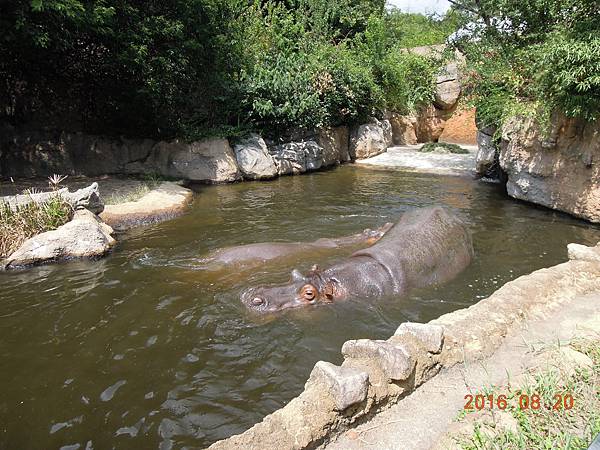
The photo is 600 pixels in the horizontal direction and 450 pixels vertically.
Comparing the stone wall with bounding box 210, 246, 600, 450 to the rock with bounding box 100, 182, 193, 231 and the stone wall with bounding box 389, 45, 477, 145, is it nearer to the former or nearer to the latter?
the rock with bounding box 100, 182, 193, 231

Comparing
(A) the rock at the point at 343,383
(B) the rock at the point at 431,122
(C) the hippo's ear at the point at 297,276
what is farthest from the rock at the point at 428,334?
(B) the rock at the point at 431,122

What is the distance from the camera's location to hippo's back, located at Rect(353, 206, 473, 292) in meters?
5.80

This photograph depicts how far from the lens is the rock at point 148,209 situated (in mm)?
9055

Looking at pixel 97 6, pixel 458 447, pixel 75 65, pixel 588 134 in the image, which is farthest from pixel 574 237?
pixel 75 65

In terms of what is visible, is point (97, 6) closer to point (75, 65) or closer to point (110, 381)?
point (75, 65)

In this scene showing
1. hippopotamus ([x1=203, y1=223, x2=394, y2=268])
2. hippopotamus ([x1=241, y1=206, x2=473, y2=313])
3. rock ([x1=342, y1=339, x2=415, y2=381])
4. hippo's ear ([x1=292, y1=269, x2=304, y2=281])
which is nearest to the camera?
rock ([x1=342, y1=339, x2=415, y2=381])

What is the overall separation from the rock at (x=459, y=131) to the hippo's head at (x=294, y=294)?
19.0 meters

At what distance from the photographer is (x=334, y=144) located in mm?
17078

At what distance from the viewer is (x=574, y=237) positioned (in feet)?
26.7

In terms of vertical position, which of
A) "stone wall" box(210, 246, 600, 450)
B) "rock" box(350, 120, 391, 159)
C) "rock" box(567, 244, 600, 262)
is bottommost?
"rock" box(567, 244, 600, 262)

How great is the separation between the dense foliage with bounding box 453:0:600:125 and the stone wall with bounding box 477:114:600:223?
1.50 feet

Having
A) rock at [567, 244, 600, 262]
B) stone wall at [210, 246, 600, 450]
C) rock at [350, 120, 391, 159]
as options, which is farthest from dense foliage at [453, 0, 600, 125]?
stone wall at [210, 246, 600, 450]

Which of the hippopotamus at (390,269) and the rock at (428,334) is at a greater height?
the rock at (428,334)

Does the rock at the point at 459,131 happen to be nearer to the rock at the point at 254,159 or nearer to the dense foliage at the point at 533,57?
the dense foliage at the point at 533,57
